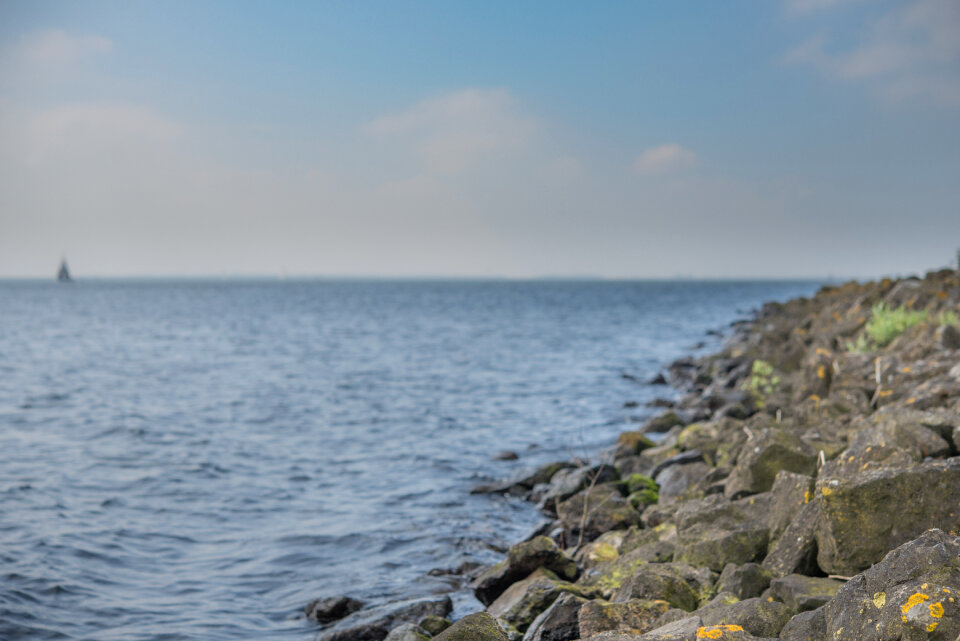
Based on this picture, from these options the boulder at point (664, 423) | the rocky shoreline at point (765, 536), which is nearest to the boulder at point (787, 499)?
the rocky shoreline at point (765, 536)

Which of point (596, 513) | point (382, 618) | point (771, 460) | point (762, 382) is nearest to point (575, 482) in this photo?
point (596, 513)

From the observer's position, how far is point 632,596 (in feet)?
20.2

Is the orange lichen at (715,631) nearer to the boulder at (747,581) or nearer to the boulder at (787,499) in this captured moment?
the boulder at (747,581)

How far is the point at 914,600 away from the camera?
11.3 feet

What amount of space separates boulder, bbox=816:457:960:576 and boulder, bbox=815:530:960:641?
132 cm

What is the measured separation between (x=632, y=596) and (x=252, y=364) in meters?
31.1

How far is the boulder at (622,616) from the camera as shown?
223 inches

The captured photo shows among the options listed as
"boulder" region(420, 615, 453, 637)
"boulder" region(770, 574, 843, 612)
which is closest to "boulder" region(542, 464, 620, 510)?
"boulder" region(420, 615, 453, 637)

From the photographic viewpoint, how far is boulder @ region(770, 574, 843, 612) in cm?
477

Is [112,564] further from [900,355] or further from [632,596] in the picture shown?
[900,355]

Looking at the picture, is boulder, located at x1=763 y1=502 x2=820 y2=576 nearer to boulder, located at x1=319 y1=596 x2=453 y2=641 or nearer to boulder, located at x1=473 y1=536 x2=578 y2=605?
boulder, located at x1=473 y1=536 x2=578 y2=605

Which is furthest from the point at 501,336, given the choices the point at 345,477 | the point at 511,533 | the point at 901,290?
the point at 511,533

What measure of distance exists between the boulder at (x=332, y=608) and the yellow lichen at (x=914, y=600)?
6.36 metres

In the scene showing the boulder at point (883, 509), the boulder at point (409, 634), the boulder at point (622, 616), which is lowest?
the boulder at point (409, 634)
